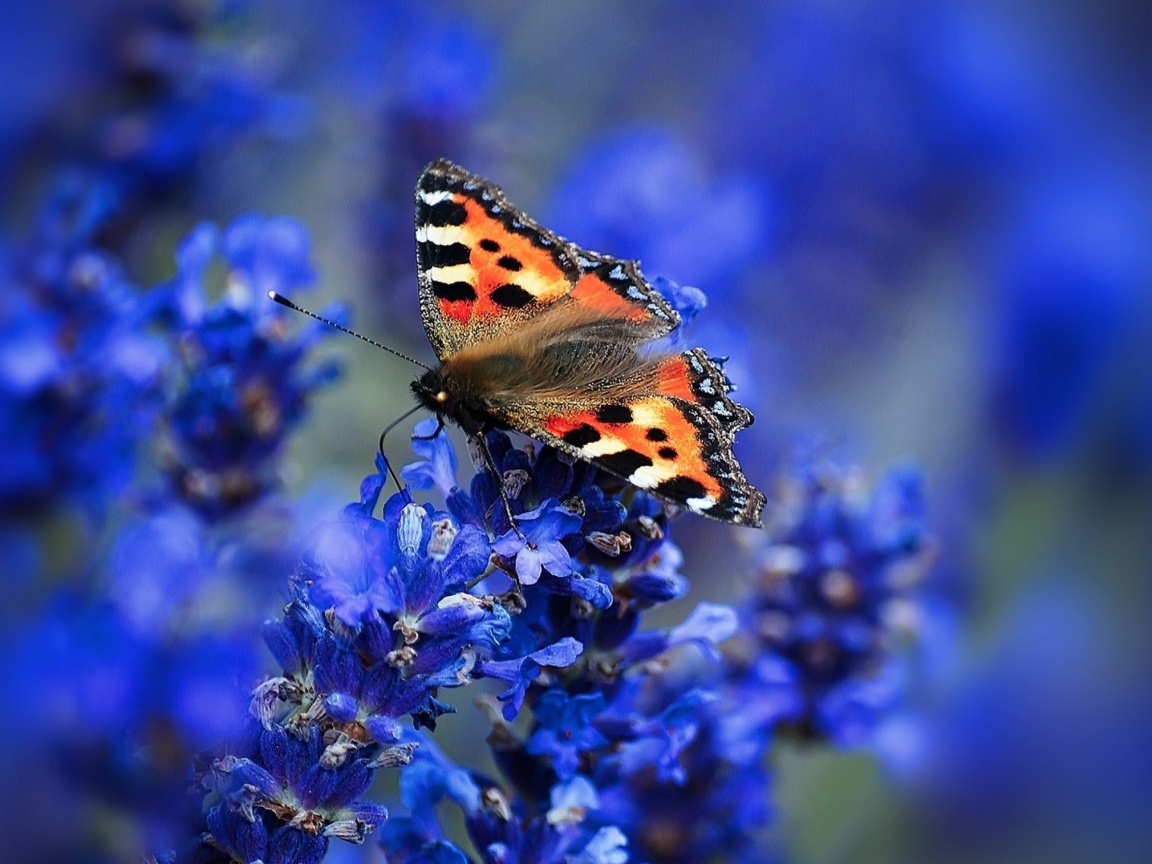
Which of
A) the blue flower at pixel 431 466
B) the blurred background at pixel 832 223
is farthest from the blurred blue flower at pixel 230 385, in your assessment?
the blue flower at pixel 431 466

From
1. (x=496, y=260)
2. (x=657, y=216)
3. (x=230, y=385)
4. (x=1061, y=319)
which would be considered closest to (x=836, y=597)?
(x=496, y=260)

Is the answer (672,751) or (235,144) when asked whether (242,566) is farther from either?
(235,144)

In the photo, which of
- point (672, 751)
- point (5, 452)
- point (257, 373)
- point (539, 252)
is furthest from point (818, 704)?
point (5, 452)

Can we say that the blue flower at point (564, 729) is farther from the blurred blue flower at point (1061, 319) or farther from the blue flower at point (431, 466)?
the blurred blue flower at point (1061, 319)

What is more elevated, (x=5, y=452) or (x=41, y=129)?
(x=41, y=129)

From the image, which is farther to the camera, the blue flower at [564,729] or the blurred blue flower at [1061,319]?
the blurred blue flower at [1061,319]

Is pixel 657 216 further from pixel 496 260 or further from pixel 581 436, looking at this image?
pixel 581 436
